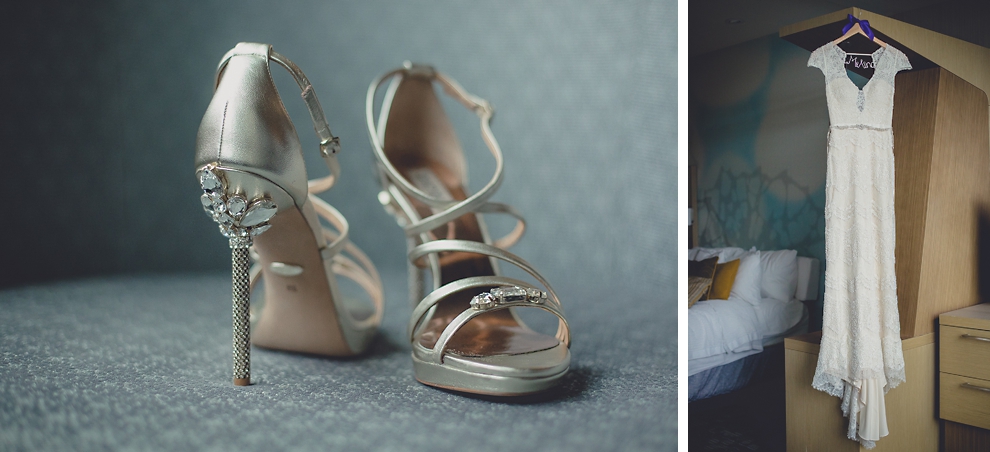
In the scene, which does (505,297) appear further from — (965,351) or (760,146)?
(965,351)

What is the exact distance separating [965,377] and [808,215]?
359 mm

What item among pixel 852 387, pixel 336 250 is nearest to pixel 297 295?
pixel 336 250

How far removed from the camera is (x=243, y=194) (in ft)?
2.94

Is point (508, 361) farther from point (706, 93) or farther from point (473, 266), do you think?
point (706, 93)

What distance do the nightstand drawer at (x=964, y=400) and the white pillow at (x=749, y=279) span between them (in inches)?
12.7

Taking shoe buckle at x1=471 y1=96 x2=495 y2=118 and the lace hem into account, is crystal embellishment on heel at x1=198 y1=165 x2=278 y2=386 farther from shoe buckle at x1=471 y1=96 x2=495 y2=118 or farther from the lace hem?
the lace hem

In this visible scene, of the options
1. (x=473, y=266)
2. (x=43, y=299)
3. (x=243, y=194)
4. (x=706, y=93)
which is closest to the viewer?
(x=243, y=194)

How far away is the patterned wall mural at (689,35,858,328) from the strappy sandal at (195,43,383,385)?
0.71 metres

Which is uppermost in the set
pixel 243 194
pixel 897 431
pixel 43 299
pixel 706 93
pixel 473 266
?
pixel 706 93

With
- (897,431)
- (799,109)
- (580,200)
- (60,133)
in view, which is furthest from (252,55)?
(60,133)

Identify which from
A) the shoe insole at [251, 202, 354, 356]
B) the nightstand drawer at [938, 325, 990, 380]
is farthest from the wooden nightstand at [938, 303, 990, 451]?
the shoe insole at [251, 202, 354, 356]

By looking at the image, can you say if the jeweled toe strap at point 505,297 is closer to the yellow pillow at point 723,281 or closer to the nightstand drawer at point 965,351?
the yellow pillow at point 723,281

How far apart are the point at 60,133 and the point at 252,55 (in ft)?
5.93

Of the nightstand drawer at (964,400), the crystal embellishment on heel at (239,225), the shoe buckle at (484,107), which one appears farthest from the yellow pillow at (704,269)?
the crystal embellishment on heel at (239,225)
